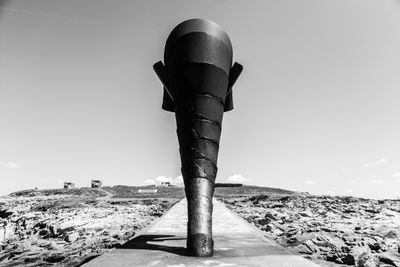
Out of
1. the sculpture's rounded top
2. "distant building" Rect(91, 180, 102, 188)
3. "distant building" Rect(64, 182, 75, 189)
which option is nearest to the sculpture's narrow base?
the sculpture's rounded top

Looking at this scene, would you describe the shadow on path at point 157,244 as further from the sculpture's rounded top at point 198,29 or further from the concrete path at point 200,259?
the sculpture's rounded top at point 198,29

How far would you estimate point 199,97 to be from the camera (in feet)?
12.3

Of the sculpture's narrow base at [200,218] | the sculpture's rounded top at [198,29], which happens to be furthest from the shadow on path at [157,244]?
the sculpture's rounded top at [198,29]

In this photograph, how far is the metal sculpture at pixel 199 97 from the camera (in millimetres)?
3633

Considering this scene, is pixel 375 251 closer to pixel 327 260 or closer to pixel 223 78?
pixel 327 260

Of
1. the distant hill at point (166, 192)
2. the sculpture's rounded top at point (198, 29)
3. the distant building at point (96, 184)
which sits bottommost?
the distant hill at point (166, 192)

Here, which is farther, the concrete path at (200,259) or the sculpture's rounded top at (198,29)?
the sculpture's rounded top at (198,29)

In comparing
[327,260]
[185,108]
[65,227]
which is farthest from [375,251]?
[65,227]

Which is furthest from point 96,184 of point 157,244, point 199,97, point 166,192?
point 199,97

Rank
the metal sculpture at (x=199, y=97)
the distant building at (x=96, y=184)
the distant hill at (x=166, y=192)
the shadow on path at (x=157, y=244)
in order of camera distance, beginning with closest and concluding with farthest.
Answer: the metal sculpture at (x=199, y=97) < the shadow on path at (x=157, y=244) < the distant hill at (x=166, y=192) < the distant building at (x=96, y=184)

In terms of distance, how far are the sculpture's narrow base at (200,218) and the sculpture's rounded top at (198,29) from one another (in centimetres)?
179

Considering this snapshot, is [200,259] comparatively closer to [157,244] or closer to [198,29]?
[157,244]

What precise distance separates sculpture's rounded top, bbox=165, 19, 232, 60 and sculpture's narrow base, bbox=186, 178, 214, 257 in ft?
5.87

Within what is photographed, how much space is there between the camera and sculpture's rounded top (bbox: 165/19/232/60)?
384 centimetres
